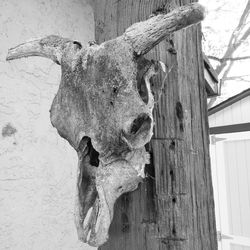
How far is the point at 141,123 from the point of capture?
52 cm

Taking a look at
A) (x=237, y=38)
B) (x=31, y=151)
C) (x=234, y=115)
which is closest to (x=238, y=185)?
(x=234, y=115)

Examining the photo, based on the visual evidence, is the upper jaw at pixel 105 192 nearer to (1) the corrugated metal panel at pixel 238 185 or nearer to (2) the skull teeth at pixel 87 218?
(2) the skull teeth at pixel 87 218

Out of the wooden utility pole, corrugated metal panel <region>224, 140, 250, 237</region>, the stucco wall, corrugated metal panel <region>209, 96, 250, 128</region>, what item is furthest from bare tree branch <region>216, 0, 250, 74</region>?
the wooden utility pole

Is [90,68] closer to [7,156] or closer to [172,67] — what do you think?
[172,67]

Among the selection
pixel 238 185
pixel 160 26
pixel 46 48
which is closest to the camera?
pixel 160 26

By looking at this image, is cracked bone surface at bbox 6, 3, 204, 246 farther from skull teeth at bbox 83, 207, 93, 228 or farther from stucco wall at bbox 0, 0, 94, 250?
stucco wall at bbox 0, 0, 94, 250

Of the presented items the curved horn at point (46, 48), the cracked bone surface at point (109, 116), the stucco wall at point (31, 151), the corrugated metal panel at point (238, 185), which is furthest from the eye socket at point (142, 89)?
the corrugated metal panel at point (238, 185)

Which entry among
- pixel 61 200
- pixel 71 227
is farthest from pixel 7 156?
pixel 71 227

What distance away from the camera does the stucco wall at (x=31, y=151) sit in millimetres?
1559

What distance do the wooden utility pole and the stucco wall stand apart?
1095 mm

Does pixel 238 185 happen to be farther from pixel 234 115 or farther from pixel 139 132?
pixel 139 132

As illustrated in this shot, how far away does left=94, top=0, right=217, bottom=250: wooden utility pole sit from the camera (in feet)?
1.85

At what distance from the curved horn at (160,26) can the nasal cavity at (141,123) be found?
0.12 metres

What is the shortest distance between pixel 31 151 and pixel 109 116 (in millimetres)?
1262
